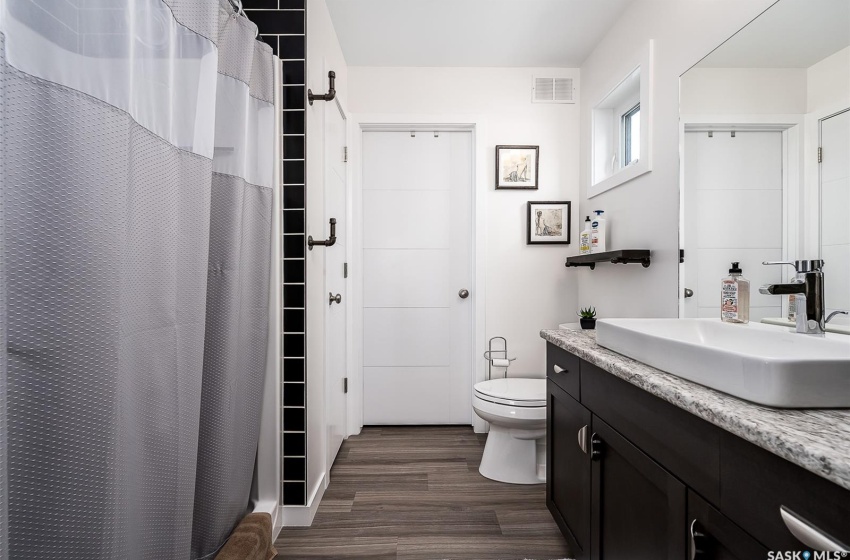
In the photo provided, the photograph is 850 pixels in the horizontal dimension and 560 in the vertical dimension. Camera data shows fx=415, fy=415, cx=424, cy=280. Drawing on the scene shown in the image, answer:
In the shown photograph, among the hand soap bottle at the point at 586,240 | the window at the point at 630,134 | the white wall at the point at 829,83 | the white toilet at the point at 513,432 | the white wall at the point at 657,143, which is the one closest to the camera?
the white wall at the point at 829,83

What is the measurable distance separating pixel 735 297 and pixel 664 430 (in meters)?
0.70

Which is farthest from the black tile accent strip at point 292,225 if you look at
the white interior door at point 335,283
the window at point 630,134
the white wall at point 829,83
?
the window at point 630,134

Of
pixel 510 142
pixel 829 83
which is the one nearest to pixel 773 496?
pixel 829 83

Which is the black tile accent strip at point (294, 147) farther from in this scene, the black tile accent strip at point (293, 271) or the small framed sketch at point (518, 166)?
the small framed sketch at point (518, 166)

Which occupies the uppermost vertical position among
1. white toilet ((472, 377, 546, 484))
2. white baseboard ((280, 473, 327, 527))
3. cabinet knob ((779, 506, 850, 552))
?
cabinet knob ((779, 506, 850, 552))

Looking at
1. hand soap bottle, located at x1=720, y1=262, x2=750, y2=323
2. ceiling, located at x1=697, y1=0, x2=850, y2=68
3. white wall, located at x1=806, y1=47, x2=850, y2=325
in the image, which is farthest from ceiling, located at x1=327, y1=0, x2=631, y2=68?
hand soap bottle, located at x1=720, y1=262, x2=750, y2=323

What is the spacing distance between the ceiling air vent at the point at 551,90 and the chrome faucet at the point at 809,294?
6.10 ft

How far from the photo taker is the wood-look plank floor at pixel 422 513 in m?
1.54

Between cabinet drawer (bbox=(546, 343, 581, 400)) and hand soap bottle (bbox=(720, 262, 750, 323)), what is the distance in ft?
1.59

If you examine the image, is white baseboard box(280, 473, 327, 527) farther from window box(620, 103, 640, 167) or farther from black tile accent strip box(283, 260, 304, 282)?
window box(620, 103, 640, 167)

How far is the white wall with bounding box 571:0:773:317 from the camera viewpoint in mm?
1485

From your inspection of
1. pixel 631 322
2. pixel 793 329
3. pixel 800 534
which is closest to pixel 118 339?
pixel 800 534

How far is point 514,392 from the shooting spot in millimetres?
2092

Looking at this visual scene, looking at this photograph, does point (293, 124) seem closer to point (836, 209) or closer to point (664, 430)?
point (664, 430)
